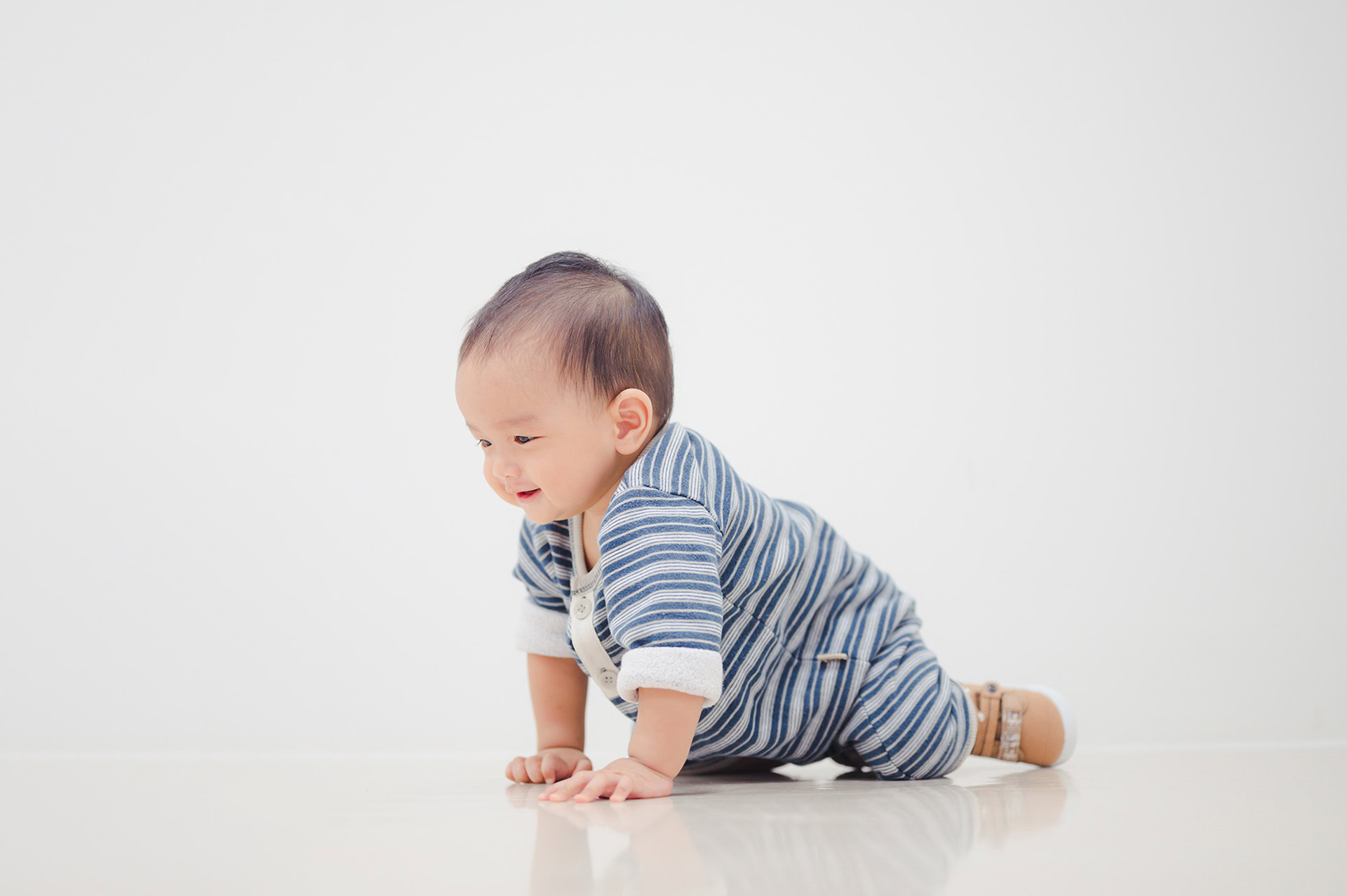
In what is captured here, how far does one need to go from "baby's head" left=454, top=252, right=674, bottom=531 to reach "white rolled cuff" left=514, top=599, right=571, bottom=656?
16 centimetres

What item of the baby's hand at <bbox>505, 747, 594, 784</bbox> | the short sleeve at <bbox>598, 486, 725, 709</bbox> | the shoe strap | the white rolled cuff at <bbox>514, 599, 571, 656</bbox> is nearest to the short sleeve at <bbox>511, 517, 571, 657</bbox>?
the white rolled cuff at <bbox>514, 599, 571, 656</bbox>

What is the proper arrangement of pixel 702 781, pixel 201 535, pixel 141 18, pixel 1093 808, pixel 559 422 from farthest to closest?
pixel 141 18, pixel 201 535, pixel 702 781, pixel 559 422, pixel 1093 808

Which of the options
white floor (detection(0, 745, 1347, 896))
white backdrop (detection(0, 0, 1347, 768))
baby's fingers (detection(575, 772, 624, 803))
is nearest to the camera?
white floor (detection(0, 745, 1347, 896))

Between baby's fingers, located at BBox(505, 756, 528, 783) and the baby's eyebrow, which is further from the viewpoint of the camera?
baby's fingers, located at BBox(505, 756, 528, 783)

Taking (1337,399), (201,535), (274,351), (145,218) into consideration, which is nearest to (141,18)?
(145,218)

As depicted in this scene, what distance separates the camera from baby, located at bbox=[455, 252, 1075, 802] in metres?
0.78

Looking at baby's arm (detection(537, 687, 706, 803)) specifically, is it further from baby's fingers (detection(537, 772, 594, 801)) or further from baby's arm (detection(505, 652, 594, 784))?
baby's arm (detection(505, 652, 594, 784))

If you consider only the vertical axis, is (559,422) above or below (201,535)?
above

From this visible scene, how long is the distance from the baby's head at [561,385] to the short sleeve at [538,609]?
128 millimetres

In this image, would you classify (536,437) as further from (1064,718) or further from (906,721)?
(1064,718)

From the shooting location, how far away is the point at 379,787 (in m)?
0.92

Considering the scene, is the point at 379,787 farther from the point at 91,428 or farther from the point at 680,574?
the point at 91,428

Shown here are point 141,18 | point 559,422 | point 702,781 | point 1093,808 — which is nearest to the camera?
point 1093,808

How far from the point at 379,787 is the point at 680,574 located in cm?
36
